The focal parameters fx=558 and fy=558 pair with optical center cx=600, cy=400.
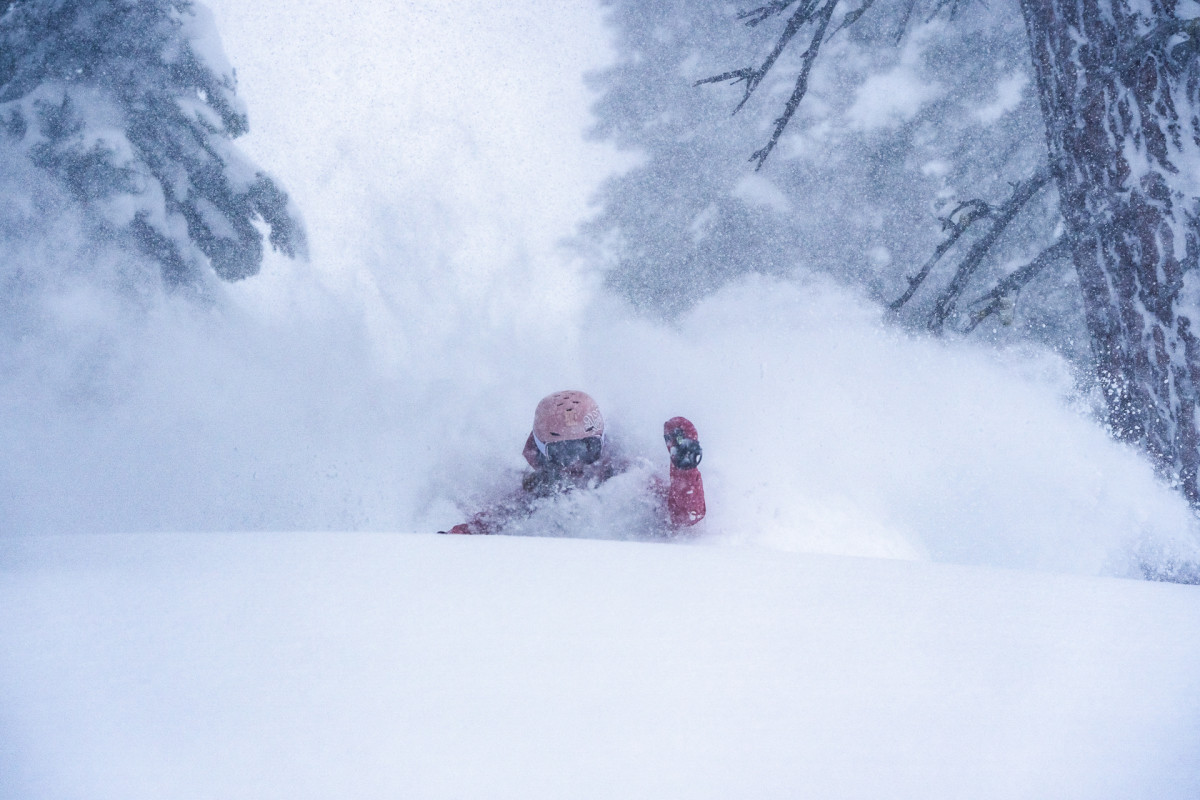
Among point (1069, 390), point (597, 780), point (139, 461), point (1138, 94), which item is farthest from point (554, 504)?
point (1069, 390)

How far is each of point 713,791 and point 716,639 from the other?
0.89 ft

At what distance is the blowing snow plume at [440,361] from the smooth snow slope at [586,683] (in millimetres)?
1733

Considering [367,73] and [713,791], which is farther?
[367,73]

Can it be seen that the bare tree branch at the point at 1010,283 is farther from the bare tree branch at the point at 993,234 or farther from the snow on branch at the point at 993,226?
the bare tree branch at the point at 993,234

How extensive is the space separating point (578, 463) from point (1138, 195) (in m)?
1.84

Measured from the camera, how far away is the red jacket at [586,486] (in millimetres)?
2148

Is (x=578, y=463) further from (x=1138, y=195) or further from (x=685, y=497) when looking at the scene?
(x=1138, y=195)

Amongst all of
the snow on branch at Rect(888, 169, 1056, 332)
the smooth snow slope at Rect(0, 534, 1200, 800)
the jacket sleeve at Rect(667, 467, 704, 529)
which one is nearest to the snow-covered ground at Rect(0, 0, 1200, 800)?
the smooth snow slope at Rect(0, 534, 1200, 800)

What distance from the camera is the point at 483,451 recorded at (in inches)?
134

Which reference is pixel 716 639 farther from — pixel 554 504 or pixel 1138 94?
pixel 554 504

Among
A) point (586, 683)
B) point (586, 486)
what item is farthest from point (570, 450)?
point (586, 683)

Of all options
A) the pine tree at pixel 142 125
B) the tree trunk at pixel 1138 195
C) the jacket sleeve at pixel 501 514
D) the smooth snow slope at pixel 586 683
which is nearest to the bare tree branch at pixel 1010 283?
the tree trunk at pixel 1138 195

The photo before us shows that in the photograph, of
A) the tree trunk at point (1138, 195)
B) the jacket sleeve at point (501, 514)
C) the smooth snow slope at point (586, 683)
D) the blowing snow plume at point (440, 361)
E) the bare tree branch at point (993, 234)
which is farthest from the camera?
the blowing snow plume at point (440, 361)

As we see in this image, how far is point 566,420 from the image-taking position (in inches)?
87.8
